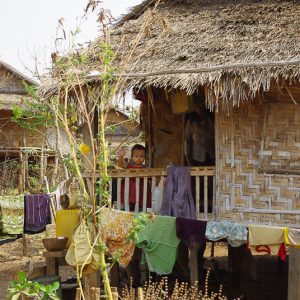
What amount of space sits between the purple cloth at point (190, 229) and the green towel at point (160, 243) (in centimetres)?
10

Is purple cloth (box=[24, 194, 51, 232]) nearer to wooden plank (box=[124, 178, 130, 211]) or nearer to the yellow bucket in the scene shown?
the yellow bucket

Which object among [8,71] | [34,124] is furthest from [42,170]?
[8,71]

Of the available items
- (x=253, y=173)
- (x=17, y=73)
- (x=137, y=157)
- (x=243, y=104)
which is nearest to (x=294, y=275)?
(x=253, y=173)

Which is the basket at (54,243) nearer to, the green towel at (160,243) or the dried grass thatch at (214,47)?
the green towel at (160,243)

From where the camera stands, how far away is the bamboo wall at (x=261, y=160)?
7.04m

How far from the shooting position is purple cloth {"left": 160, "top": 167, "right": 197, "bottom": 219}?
7414 millimetres

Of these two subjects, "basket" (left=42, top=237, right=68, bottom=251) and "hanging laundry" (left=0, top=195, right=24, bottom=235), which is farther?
"hanging laundry" (left=0, top=195, right=24, bottom=235)

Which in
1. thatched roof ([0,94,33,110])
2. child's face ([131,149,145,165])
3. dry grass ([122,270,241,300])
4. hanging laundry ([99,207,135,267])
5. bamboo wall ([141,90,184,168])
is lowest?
dry grass ([122,270,241,300])

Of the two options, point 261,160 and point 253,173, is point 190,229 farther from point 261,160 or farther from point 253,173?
point 261,160

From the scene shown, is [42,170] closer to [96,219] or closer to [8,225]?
[8,225]

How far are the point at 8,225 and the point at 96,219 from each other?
25.4 feet

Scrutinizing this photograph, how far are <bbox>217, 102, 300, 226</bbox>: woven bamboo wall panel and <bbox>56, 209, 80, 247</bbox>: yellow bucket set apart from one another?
8.02ft

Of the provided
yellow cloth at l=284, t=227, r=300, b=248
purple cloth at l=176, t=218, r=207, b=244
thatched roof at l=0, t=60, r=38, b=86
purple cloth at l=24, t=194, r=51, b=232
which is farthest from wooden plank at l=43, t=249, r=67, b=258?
thatched roof at l=0, t=60, r=38, b=86

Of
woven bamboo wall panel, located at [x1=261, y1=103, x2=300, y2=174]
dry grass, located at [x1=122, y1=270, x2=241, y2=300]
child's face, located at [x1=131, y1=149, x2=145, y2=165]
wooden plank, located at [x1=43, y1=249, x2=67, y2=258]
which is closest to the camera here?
dry grass, located at [x1=122, y1=270, x2=241, y2=300]
